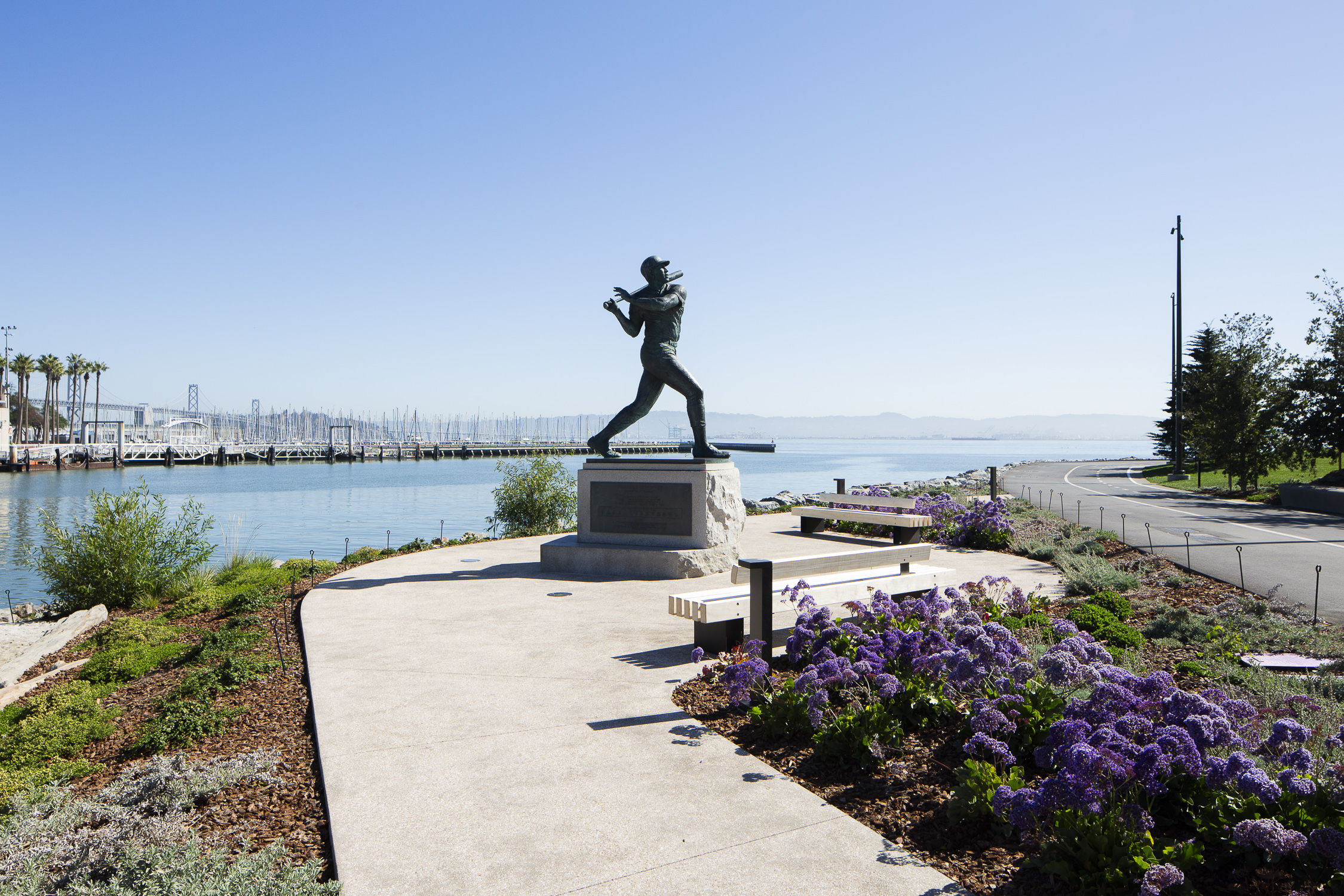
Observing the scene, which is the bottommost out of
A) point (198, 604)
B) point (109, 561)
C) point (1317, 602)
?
point (198, 604)

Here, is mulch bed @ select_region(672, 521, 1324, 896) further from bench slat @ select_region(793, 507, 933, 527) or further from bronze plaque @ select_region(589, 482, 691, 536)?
bench slat @ select_region(793, 507, 933, 527)

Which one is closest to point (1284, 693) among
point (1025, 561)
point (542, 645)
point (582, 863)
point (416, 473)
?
point (582, 863)

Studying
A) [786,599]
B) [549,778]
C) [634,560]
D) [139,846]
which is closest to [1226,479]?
[634,560]

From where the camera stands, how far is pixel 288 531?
3050 cm

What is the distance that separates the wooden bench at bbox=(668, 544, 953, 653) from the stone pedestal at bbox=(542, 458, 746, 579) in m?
2.43

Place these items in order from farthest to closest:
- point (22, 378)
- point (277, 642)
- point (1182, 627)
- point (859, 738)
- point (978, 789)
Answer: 1. point (22, 378)
2. point (1182, 627)
3. point (277, 642)
4. point (859, 738)
5. point (978, 789)

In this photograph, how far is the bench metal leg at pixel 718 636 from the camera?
6781 mm

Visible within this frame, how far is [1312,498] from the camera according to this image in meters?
22.0

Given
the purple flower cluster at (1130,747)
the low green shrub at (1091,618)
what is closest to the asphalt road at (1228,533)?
the low green shrub at (1091,618)

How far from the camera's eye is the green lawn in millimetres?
29109

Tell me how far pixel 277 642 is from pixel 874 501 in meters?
11.4

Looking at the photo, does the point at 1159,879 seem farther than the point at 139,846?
No

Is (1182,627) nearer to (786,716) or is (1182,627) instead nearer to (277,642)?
(786,716)

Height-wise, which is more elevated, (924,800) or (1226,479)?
(1226,479)
